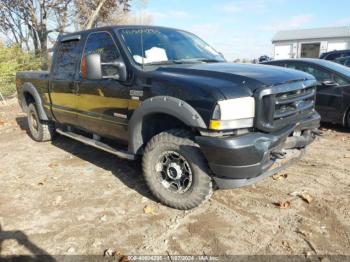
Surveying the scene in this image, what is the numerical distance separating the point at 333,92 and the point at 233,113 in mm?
4636

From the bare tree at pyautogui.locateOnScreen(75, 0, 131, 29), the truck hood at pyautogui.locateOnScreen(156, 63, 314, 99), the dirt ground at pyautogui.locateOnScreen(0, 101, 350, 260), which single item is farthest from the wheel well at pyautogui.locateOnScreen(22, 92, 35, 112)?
the bare tree at pyautogui.locateOnScreen(75, 0, 131, 29)

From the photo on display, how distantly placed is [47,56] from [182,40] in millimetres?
12996

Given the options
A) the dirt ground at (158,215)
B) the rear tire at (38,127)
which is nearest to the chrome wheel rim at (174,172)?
the dirt ground at (158,215)

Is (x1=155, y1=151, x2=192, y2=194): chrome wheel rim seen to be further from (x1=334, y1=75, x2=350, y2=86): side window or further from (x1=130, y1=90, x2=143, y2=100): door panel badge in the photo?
(x1=334, y1=75, x2=350, y2=86): side window

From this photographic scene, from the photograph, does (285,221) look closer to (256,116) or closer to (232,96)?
(256,116)

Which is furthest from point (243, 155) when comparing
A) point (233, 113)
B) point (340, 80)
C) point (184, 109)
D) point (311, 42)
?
point (311, 42)

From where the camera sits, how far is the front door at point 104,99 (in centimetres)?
455

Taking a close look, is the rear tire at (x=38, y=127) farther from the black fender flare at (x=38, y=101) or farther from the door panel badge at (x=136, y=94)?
the door panel badge at (x=136, y=94)

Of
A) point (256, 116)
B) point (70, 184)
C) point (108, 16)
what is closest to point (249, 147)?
point (256, 116)

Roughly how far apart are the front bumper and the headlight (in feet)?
0.41

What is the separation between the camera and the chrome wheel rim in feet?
13.0

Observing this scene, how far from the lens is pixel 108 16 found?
72.7 feet

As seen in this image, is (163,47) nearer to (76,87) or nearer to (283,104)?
(76,87)

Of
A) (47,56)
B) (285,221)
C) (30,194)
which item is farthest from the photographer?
(47,56)
